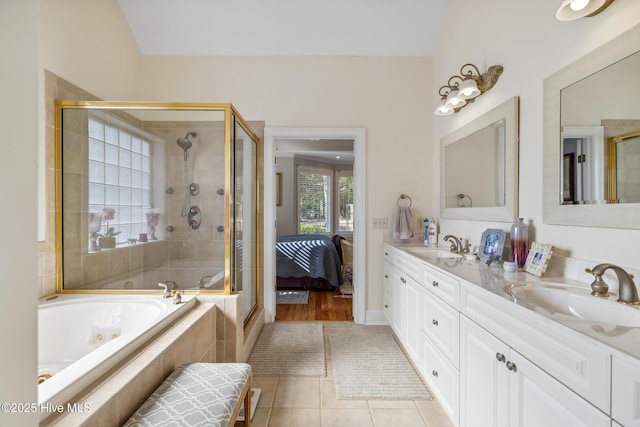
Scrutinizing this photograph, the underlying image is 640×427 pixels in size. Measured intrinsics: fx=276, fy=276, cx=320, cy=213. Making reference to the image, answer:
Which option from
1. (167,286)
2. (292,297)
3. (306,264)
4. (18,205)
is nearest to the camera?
(18,205)

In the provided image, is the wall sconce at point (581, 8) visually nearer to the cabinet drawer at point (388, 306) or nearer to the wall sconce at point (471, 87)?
the wall sconce at point (471, 87)

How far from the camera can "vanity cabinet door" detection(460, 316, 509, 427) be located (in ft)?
3.45

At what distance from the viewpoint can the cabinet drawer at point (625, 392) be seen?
0.63m

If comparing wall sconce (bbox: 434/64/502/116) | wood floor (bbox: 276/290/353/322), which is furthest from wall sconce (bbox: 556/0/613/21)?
wood floor (bbox: 276/290/353/322)

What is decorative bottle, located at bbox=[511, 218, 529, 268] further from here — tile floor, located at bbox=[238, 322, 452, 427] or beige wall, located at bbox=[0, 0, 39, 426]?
beige wall, located at bbox=[0, 0, 39, 426]

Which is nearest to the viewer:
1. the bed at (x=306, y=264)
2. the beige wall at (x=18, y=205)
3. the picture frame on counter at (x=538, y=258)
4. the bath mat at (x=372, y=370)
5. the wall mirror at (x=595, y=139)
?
the beige wall at (x=18, y=205)

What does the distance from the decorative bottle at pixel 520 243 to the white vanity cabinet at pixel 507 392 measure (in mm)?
475

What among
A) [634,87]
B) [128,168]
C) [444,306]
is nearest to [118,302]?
[128,168]

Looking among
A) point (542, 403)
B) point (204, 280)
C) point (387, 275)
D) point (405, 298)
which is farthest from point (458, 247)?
point (204, 280)

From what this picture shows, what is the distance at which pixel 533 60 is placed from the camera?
4.98 feet

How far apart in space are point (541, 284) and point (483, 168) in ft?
3.37

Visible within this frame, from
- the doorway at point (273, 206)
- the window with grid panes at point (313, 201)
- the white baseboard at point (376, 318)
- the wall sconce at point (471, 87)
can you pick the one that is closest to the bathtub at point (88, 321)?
the doorway at point (273, 206)

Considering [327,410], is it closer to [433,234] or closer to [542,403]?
[542,403]

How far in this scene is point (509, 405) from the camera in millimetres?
1012
